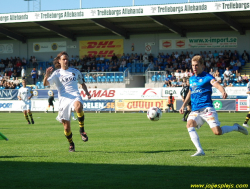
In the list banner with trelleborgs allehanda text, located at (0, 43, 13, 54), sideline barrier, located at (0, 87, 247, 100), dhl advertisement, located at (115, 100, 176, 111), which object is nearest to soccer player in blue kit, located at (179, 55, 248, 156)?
sideline barrier, located at (0, 87, 247, 100)

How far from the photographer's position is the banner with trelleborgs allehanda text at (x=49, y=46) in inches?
2072

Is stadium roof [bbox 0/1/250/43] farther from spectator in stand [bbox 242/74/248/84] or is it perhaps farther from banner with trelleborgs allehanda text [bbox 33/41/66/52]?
spectator in stand [bbox 242/74/248/84]

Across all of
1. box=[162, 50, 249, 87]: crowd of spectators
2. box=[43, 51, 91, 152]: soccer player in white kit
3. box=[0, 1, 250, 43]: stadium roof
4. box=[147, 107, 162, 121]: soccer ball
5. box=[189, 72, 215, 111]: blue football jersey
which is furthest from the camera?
box=[0, 1, 250, 43]: stadium roof

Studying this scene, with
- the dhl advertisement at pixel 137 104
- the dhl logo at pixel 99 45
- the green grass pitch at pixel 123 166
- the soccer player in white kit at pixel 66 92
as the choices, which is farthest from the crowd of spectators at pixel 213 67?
the soccer player in white kit at pixel 66 92

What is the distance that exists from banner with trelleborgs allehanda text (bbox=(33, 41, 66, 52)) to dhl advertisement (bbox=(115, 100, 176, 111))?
Answer: 1789 cm

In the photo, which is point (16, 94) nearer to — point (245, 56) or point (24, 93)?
point (24, 93)

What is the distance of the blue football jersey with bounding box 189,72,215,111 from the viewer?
8.70 metres

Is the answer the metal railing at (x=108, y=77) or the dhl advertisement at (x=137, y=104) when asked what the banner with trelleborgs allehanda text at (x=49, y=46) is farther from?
the dhl advertisement at (x=137, y=104)

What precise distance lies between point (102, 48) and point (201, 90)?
1670 inches

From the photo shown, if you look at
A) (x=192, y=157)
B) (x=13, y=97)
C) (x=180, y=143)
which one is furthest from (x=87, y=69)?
(x=192, y=157)

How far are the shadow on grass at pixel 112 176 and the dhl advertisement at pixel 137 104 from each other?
29330 millimetres

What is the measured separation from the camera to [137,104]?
1464 inches

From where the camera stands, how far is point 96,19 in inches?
1767

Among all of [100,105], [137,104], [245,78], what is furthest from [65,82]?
[245,78]
